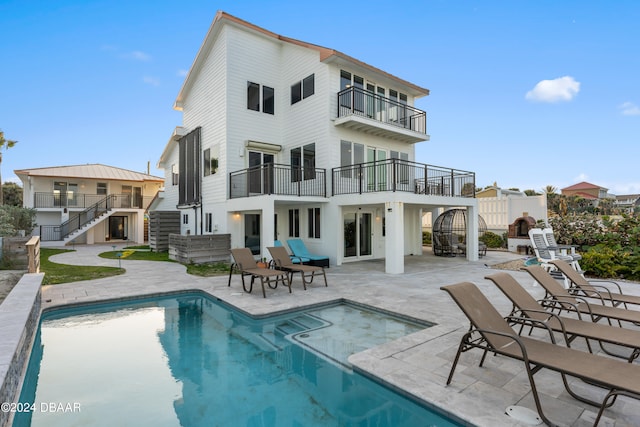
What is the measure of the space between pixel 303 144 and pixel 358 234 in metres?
4.71

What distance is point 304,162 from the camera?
14250 millimetres

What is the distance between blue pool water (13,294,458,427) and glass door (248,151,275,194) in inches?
241

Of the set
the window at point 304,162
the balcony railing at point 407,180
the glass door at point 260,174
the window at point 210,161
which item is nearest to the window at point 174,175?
the window at point 210,161

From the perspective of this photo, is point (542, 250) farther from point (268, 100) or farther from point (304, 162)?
point (268, 100)

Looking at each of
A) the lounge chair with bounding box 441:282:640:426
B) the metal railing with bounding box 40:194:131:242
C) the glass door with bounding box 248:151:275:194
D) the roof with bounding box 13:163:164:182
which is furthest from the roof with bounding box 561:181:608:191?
the metal railing with bounding box 40:194:131:242

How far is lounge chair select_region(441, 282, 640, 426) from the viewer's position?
2494mm

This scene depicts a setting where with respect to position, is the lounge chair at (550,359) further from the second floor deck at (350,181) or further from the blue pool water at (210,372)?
the second floor deck at (350,181)

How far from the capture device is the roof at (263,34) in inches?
506

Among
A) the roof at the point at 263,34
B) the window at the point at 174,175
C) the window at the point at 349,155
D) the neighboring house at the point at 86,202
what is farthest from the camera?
the neighboring house at the point at 86,202

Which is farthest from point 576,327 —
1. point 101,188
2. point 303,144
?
point 101,188

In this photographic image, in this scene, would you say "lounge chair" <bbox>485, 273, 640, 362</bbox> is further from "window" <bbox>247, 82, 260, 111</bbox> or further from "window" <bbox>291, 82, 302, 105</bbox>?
"window" <bbox>247, 82, 260, 111</bbox>

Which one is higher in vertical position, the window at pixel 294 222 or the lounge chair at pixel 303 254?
the window at pixel 294 222

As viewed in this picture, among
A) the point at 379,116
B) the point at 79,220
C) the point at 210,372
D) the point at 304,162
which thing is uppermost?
the point at 379,116

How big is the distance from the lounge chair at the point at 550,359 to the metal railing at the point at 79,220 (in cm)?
2569
